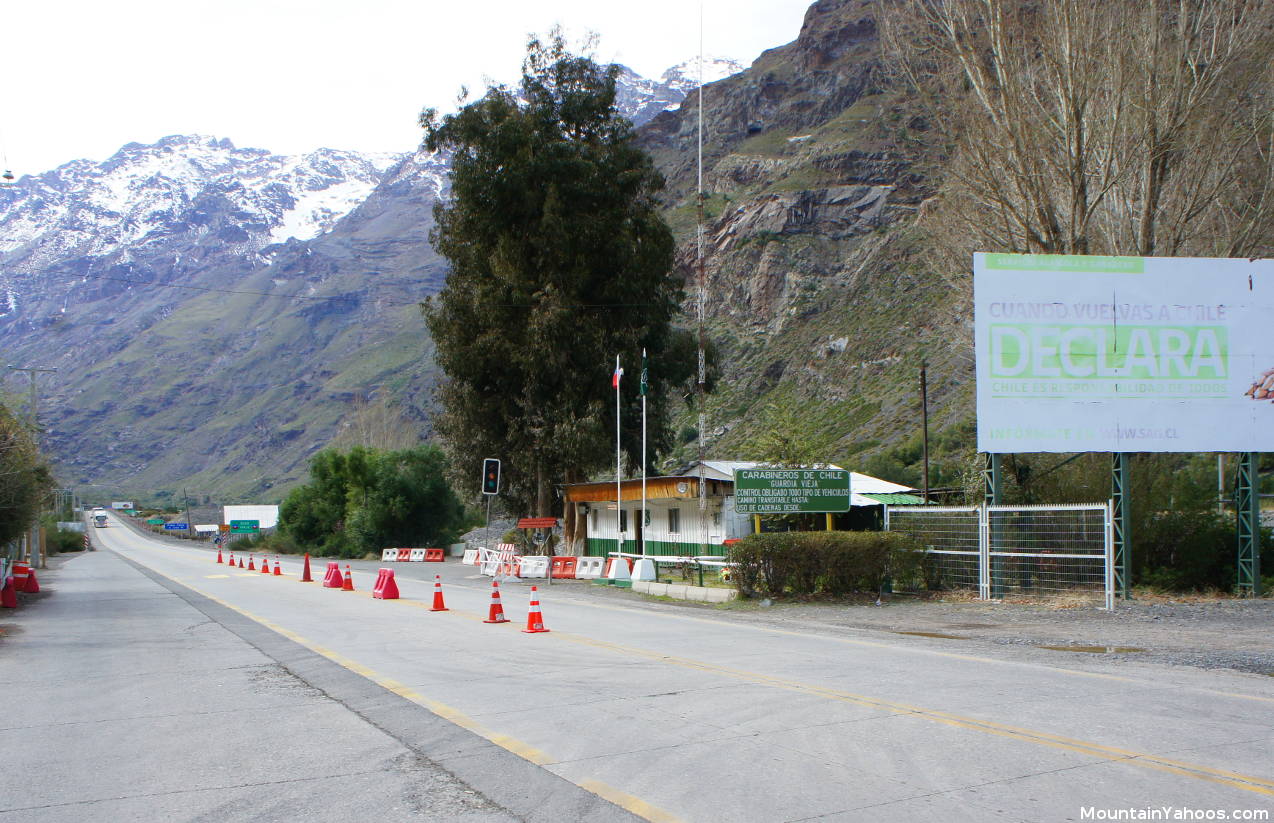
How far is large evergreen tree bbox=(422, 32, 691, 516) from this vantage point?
38531mm

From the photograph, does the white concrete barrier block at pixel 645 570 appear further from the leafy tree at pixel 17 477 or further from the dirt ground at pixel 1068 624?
the leafy tree at pixel 17 477

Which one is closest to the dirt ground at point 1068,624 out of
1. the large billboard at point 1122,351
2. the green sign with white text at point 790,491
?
the green sign with white text at point 790,491

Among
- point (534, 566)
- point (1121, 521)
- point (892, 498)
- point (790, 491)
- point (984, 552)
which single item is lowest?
point (534, 566)

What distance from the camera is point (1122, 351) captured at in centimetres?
2008

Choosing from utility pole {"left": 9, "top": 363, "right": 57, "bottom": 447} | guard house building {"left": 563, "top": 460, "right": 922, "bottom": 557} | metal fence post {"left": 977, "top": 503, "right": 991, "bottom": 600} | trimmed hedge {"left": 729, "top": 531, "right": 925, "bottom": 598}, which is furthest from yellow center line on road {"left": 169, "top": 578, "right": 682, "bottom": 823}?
guard house building {"left": 563, "top": 460, "right": 922, "bottom": 557}

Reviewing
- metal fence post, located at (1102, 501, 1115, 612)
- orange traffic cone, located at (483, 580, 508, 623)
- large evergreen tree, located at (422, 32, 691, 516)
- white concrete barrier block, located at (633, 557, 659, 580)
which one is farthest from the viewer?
large evergreen tree, located at (422, 32, 691, 516)

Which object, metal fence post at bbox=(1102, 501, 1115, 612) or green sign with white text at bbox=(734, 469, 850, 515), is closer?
metal fence post at bbox=(1102, 501, 1115, 612)

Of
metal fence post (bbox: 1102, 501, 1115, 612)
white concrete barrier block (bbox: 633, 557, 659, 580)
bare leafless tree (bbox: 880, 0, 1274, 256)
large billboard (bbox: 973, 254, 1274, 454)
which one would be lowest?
white concrete barrier block (bbox: 633, 557, 659, 580)

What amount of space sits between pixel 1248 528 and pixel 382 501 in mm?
50816

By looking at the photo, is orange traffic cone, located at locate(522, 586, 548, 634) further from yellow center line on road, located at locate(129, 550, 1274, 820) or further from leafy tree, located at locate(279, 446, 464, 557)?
leafy tree, located at locate(279, 446, 464, 557)

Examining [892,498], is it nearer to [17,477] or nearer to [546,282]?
[546,282]

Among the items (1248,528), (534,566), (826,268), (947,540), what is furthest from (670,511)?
(826,268)

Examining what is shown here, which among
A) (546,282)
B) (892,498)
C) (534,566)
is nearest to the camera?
(534,566)

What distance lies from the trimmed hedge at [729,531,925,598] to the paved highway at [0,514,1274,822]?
642cm
